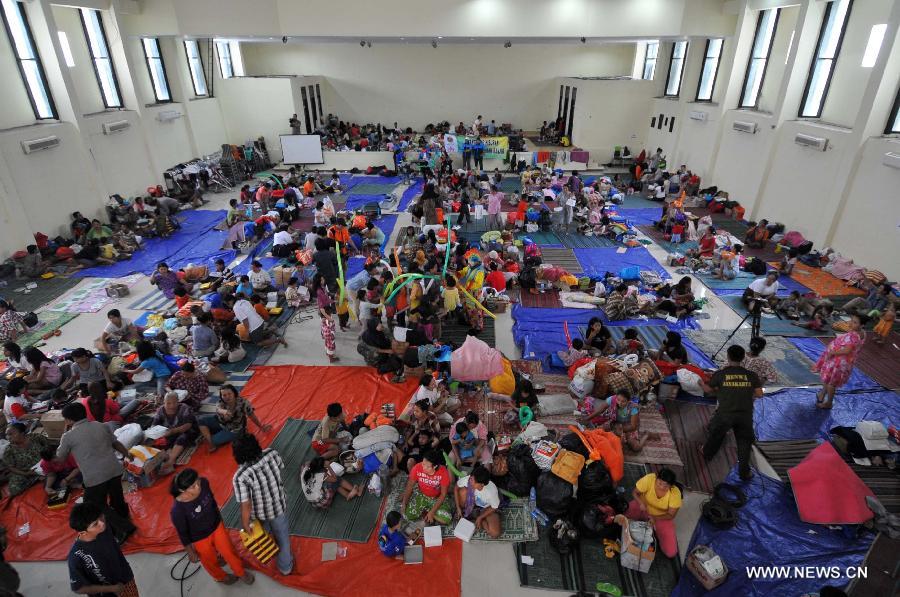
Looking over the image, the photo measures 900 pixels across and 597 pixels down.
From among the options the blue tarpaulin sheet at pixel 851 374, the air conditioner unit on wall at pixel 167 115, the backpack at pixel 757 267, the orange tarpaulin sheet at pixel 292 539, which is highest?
the air conditioner unit on wall at pixel 167 115

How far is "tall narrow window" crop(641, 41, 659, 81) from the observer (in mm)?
20505

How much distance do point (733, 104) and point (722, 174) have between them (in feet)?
7.34

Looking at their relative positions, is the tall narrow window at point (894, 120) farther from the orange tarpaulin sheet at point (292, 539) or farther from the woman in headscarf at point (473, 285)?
the orange tarpaulin sheet at point (292, 539)

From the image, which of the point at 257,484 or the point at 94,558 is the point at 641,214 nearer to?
the point at 257,484

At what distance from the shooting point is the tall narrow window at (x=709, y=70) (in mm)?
16172

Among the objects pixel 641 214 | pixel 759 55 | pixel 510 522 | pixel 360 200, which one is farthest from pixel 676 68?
pixel 510 522

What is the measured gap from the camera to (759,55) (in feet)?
47.2

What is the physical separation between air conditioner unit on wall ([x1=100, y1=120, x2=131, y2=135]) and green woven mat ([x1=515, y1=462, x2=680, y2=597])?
1583cm

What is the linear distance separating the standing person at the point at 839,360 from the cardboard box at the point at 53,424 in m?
10.1

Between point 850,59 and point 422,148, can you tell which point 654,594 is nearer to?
point 850,59

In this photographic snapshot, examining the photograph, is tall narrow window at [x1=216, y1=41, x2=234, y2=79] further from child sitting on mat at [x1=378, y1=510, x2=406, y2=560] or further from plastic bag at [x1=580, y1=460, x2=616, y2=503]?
plastic bag at [x1=580, y1=460, x2=616, y2=503]

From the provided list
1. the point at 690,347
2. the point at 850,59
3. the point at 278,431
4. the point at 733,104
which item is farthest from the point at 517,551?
the point at 733,104

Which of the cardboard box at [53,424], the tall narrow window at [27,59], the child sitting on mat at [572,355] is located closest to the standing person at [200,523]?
the cardboard box at [53,424]

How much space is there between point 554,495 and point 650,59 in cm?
2219
